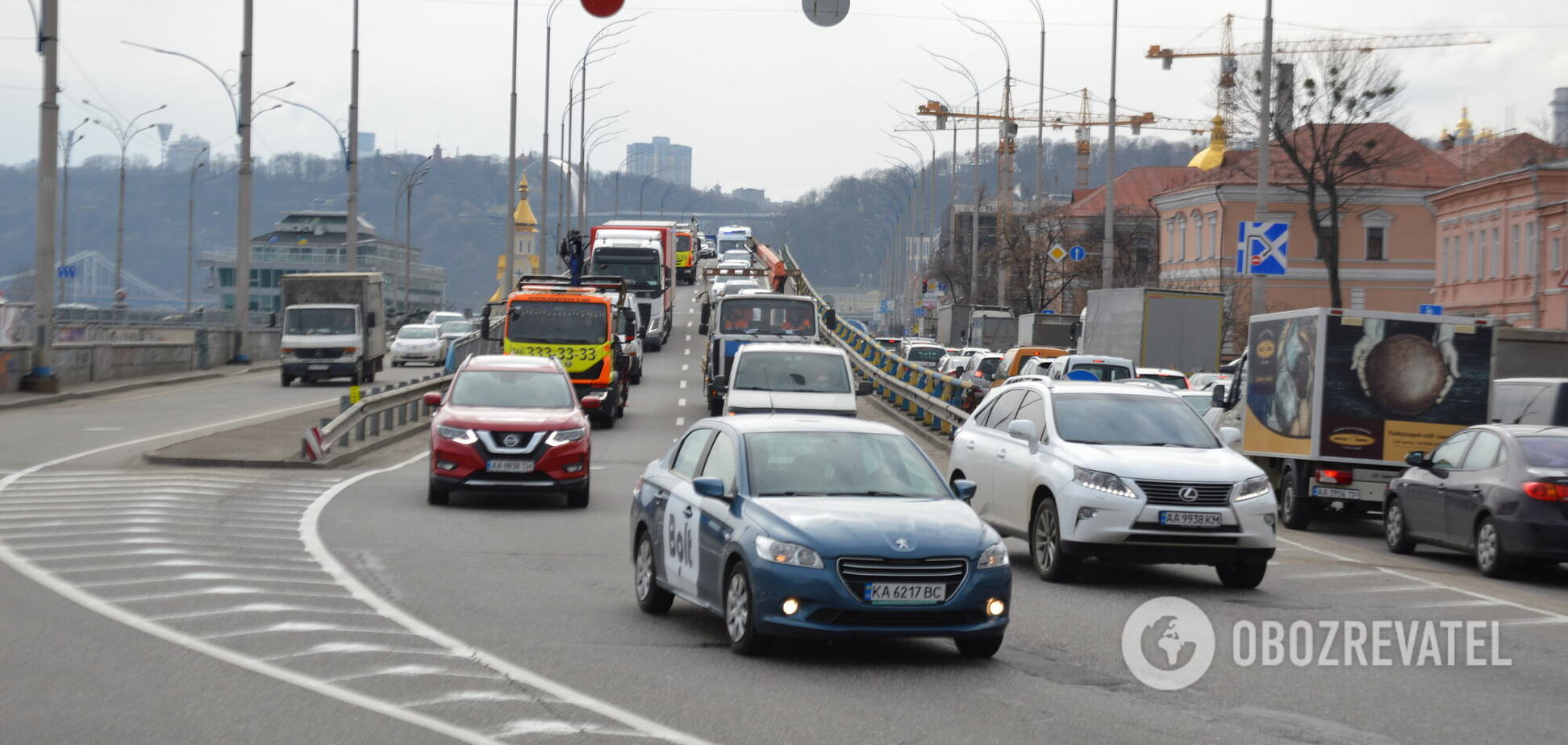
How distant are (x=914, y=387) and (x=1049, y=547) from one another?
76.1 feet

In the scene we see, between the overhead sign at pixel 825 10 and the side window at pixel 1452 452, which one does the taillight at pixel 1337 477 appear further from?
the overhead sign at pixel 825 10

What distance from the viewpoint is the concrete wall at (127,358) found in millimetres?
37750

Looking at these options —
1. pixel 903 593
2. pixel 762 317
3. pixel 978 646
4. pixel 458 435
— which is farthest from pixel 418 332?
pixel 903 593

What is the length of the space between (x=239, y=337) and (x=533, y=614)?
4521 cm

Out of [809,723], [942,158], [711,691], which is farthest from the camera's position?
[942,158]

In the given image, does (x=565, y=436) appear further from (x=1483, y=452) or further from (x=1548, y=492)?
(x=1548, y=492)

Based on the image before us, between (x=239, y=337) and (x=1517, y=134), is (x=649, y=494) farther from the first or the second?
(x=1517, y=134)

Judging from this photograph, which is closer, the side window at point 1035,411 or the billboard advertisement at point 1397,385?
the side window at point 1035,411

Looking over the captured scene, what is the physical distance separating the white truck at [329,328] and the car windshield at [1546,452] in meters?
34.2

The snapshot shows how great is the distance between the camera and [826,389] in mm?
30328

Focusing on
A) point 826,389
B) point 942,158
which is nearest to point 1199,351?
point 826,389

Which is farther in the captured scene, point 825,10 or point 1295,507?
point 1295,507

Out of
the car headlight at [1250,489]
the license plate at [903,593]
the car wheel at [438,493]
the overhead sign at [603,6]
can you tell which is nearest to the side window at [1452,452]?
the car headlight at [1250,489]

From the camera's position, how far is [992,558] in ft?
33.1
